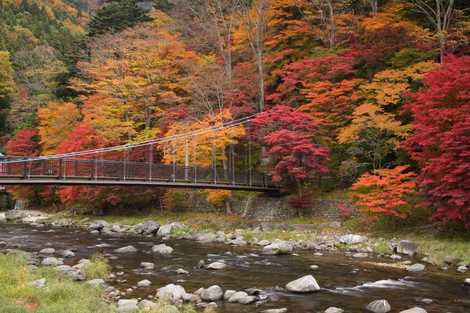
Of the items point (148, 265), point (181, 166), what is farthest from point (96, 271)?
point (181, 166)

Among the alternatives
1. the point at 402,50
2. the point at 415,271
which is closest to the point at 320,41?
the point at 402,50

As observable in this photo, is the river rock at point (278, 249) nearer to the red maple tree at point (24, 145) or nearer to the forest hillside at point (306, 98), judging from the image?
the forest hillside at point (306, 98)

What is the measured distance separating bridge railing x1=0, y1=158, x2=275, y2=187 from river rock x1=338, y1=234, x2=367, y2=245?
6881 mm

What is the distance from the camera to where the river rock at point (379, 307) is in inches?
348

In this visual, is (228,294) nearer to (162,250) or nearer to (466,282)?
(466,282)

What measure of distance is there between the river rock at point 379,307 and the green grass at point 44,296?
191 inches

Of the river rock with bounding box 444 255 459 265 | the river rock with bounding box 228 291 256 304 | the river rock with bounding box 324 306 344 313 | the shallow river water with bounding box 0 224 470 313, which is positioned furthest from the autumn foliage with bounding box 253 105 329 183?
the river rock with bounding box 324 306 344 313

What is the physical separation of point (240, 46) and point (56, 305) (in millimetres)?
25339

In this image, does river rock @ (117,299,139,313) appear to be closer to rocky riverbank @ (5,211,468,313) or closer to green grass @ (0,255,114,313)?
rocky riverbank @ (5,211,468,313)

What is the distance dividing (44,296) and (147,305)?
5.98 feet

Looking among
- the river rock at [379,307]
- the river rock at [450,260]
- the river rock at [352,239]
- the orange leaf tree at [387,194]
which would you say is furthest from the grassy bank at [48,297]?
the orange leaf tree at [387,194]

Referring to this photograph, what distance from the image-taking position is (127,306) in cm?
850

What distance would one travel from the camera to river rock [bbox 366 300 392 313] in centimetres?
885

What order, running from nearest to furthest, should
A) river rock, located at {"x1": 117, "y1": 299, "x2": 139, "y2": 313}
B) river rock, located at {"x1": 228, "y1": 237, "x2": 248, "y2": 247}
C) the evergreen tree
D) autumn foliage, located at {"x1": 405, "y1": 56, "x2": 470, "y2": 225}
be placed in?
river rock, located at {"x1": 117, "y1": 299, "x2": 139, "y2": 313} → autumn foliage, located at {"x1": 405, "y1": 56, "x2": 470, "y2": 225} → river rock, located at {"x1": 228, "y1": 237, "x2": 248, "y2": 247} → the evergreen tree
